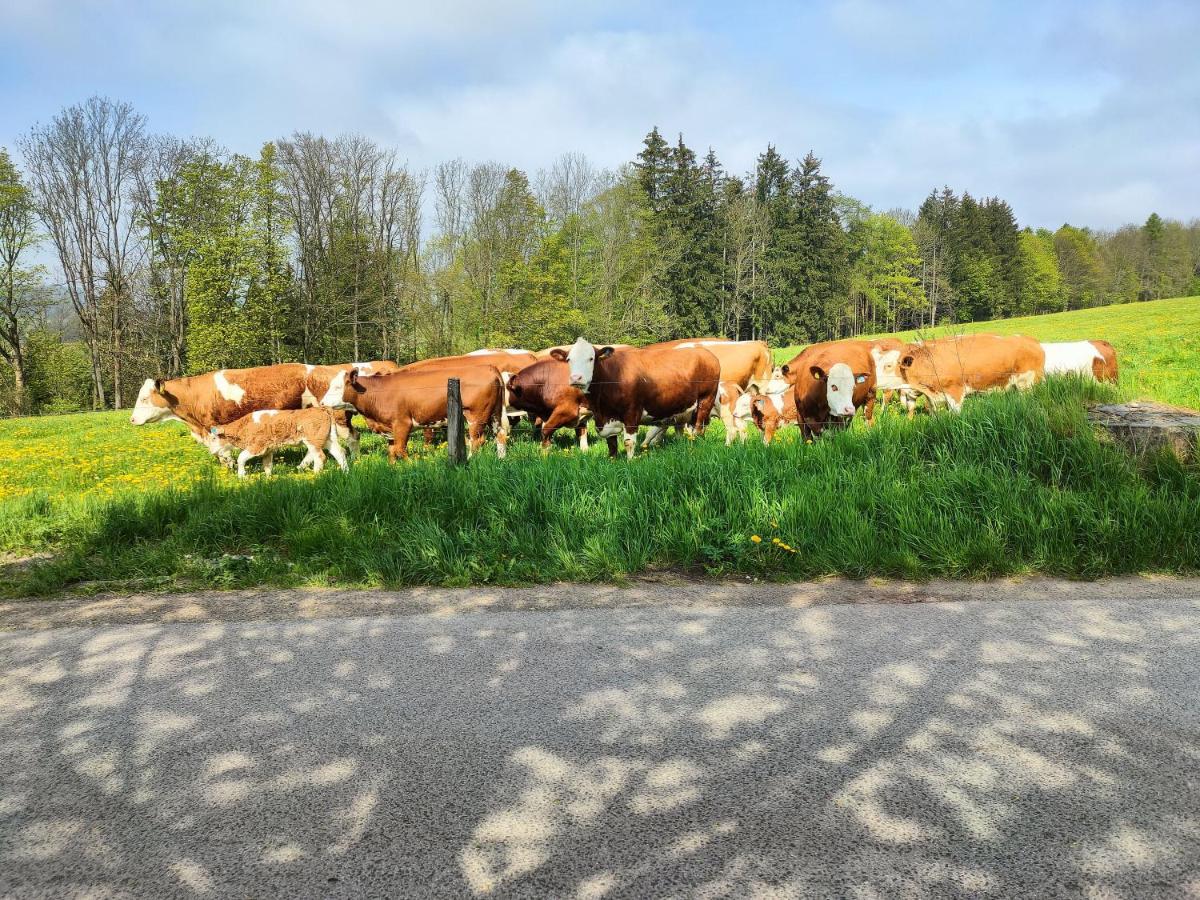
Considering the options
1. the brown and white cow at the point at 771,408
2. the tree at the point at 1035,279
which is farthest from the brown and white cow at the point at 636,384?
the tree at the point at 1035,279

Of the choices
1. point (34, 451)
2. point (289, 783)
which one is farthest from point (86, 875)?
point (34, 451)

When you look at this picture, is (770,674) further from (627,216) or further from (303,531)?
(627,216)

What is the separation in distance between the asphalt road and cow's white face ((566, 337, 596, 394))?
6.36 meters

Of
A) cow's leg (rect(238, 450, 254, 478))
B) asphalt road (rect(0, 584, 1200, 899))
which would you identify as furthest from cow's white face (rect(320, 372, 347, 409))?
asphalt road (rect(0, 584, 1200, 899))

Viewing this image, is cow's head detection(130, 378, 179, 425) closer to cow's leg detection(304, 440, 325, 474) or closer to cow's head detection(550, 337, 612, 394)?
cow's leg detection(304, 440, 325, 474)

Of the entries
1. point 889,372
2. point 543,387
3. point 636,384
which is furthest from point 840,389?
point 543,387

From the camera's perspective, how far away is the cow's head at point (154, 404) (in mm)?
14454

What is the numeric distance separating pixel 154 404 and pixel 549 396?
27.7 ft

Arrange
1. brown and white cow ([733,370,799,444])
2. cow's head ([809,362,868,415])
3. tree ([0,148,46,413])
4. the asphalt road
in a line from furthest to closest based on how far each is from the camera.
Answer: tree ([0,148,46,413])
brown and white cow ([733,370,799,444])
cow's head ([809,362,868,415])
the asphalt road

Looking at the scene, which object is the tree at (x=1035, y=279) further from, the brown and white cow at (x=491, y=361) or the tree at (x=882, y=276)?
the brown and white cow at (x=491, y=361)

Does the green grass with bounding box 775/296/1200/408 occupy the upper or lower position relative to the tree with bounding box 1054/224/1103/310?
lower

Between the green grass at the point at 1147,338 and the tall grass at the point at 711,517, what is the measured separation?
8.44 ft

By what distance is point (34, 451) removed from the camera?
15.2 metres

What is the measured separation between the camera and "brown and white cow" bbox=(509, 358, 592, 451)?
41.6 ft
